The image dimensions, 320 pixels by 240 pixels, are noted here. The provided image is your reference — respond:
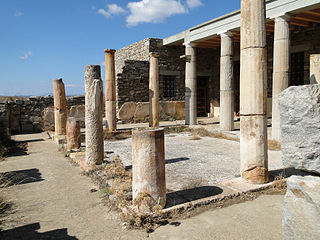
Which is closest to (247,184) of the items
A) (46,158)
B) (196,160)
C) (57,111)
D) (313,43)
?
(196,160)

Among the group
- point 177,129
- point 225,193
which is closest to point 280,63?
point 177,129

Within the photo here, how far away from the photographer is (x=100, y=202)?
3883 millimetres

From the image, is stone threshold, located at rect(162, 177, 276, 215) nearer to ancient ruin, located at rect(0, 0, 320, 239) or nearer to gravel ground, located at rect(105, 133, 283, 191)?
ancient ruin, located at rect(0, 0, 320, 239)

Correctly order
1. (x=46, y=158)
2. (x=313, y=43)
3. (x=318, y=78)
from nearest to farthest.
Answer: (x=318, y=78) → (x=46, y=158) → (x=313, y=43)

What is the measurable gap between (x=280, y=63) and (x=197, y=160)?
3.95 m

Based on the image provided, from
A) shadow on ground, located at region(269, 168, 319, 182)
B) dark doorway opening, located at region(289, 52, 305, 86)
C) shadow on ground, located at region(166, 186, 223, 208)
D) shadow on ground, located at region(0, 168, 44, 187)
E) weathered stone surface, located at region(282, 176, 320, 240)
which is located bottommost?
shadow on ground, located at region(0, 168, 44, 187)

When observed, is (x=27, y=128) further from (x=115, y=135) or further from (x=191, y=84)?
(x=191, y=84)

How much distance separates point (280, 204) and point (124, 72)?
1134cm

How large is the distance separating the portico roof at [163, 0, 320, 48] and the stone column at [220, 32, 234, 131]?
1.53ft

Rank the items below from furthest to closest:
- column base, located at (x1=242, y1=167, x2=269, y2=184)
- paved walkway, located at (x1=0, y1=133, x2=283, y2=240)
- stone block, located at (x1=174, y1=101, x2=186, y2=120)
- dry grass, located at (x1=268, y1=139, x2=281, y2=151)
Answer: stone block, located at (x1=174, y1=101, x2=186, y2=120)
dry grass, located at (x1=268, y1=139, x2=281, y2=151)
column base, located at (x1=242, y1=167, x2=269, y2=184)
paved walkway, located at (x1=0, y1=133, x2=283, y2=240)

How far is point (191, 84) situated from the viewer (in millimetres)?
11531

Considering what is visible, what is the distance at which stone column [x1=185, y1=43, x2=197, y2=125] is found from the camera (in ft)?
37.6

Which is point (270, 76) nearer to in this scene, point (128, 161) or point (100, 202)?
point (128, 161)

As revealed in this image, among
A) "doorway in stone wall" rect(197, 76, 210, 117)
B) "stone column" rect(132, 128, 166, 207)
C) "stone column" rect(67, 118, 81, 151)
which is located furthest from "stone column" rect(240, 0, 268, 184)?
"doorway in stone wall" rect(197, 76, 210, 117)
